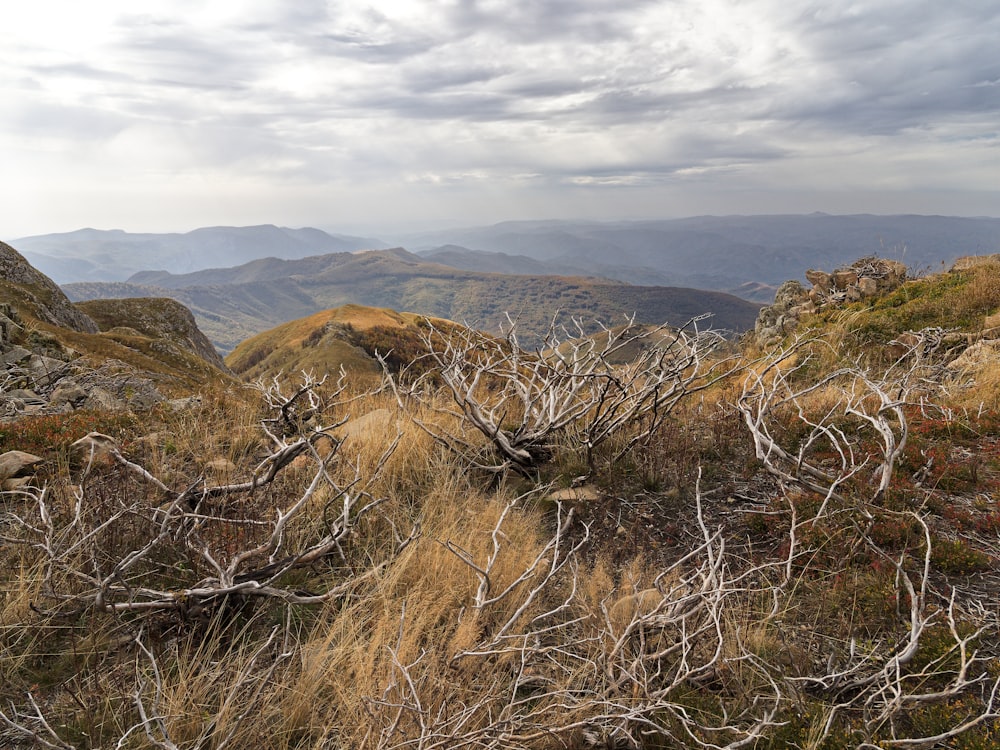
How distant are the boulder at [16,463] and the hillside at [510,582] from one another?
0.03 m

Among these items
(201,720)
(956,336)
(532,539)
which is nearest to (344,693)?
(201,720)

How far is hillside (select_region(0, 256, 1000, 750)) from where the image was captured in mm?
2297

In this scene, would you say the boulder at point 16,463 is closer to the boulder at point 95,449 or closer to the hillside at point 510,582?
the hillside at point 510,582

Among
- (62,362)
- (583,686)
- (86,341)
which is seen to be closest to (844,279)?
(583,686)

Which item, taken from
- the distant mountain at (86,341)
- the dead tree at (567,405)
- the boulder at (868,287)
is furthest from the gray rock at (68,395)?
the boulder at (868,287)

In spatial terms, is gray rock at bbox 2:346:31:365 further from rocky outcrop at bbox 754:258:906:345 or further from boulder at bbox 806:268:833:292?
boulder at bbox 806:268:833:292

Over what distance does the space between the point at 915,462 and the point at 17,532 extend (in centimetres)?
711

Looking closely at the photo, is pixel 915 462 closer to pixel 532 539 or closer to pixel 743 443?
pixel 743 443

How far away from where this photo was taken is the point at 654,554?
3.81 meters

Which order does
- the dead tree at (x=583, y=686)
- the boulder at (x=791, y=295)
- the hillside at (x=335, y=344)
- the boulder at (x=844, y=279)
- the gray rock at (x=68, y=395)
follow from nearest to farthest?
the dead tree at (x=583, y=686) < the gray rock at (x=68, y=395) < the boulder at (x=844, y=279) < the boulder at (x=791, y=295) < the hillside at (x=335, y=344)

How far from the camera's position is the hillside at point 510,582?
2297 millimetres

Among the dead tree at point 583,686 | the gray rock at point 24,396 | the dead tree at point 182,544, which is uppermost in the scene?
the gray rock at point 24,396

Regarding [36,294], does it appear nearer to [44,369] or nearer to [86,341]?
[86,341]

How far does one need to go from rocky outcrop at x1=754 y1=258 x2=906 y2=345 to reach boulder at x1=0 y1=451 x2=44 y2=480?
47.3ft
